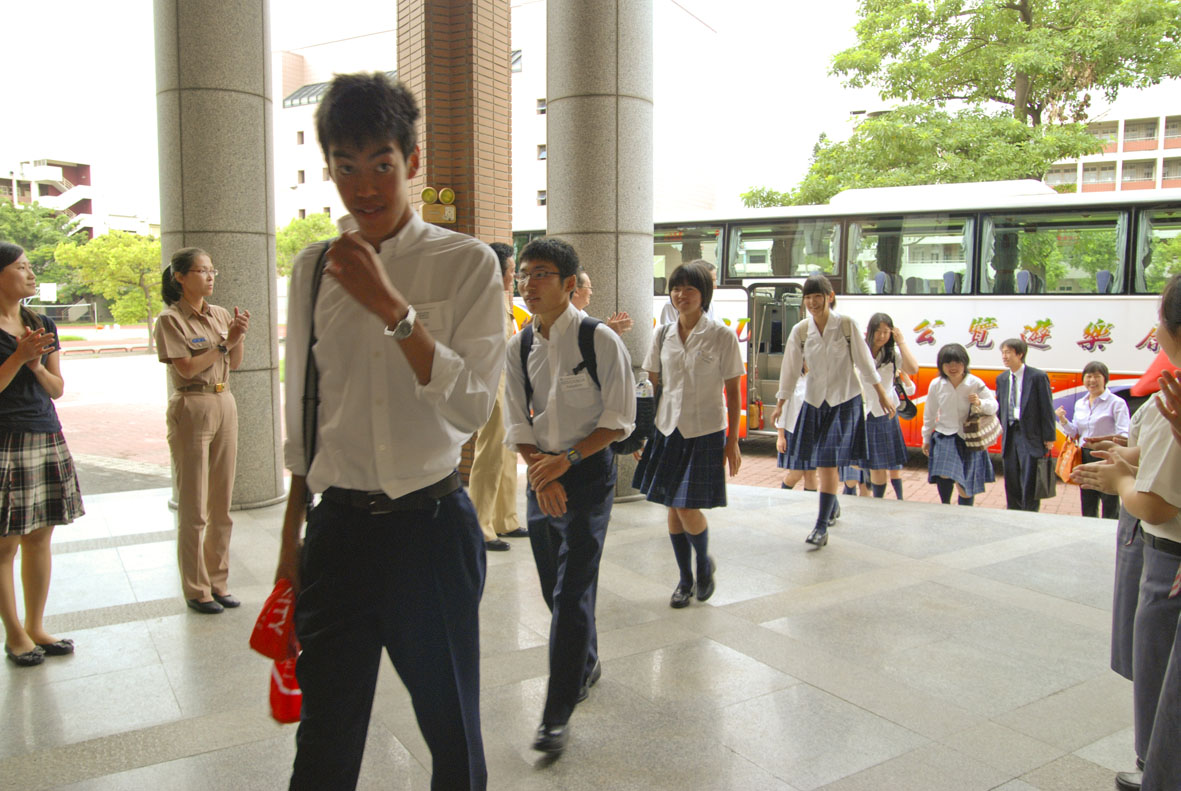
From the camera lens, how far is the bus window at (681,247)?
12398 mm

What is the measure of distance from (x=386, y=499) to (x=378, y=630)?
0.29 meters

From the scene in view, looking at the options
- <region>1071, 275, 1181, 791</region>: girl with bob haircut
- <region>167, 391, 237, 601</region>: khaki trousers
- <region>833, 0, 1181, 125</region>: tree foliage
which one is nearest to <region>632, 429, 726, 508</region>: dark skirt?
<region>1071, 275, 1181, 791</region>: girl with bob haircut

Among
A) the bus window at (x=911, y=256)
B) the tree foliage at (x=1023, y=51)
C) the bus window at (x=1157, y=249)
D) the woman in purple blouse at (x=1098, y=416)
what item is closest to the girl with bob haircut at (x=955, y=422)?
the woman in purple blouse at (x=1098, y=416)

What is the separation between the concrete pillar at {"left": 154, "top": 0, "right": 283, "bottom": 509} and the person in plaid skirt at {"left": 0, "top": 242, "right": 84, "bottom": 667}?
2.41m

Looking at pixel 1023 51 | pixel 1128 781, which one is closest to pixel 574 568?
pixel 1128 781

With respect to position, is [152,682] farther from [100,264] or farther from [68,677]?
[100,264]

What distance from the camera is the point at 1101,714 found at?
3.20 m

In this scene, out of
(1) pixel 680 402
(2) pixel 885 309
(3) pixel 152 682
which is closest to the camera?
(3) pixel 152 682

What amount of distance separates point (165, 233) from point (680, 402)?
4121mm

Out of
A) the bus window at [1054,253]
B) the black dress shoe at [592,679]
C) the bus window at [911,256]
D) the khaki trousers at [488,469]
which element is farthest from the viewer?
the bus window at [911,256]

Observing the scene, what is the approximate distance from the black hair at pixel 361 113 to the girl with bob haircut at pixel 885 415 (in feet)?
17.1

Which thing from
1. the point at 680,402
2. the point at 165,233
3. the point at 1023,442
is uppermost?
the point at 165,233

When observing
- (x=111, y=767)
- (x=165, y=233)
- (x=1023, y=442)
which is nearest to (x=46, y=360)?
(x=111, y=767)

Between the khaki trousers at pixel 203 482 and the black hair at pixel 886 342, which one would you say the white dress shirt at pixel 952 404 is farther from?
the khaki trousers at pixel 203 482
